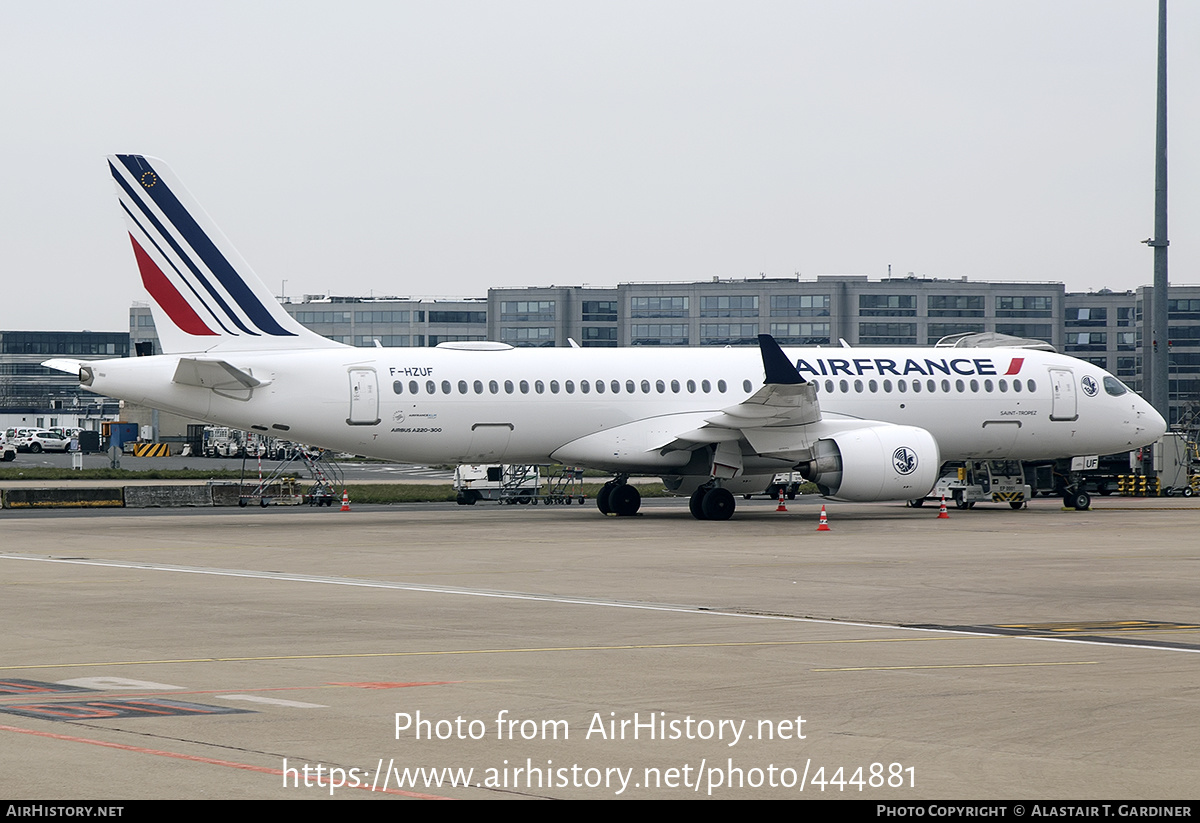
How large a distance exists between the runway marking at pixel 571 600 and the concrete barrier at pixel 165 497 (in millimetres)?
17534

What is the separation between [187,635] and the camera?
557 inches

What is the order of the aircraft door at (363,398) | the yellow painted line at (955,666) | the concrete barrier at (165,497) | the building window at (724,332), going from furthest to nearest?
the building window at (724,332) → the concrete barrier at (165,497) → the aircraft door at (363,398) → the yellow painted line at (955,666)

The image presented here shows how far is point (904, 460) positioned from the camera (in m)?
32.5

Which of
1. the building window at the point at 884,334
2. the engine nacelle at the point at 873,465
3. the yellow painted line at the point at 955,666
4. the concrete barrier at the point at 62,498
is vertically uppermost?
the building window at the point at 884,334

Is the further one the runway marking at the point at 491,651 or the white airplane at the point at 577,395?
the white airplane at the point at 577,395

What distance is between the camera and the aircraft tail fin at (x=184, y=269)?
31109mm

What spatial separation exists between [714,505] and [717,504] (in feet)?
0.23

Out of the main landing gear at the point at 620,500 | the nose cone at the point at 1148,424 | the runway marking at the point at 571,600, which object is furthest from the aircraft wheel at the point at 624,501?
the runway marking at the point at 571,600

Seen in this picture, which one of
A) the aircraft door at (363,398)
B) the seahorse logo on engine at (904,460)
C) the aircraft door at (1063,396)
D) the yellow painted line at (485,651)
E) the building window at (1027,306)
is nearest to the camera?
the yellow painted line at (485,651)

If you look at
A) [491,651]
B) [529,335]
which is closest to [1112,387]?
[491,651]

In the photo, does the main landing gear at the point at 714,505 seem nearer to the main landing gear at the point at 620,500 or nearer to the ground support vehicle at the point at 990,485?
the main landing gear at the point at 620,500

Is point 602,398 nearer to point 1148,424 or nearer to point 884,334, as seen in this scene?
point 1148,424
